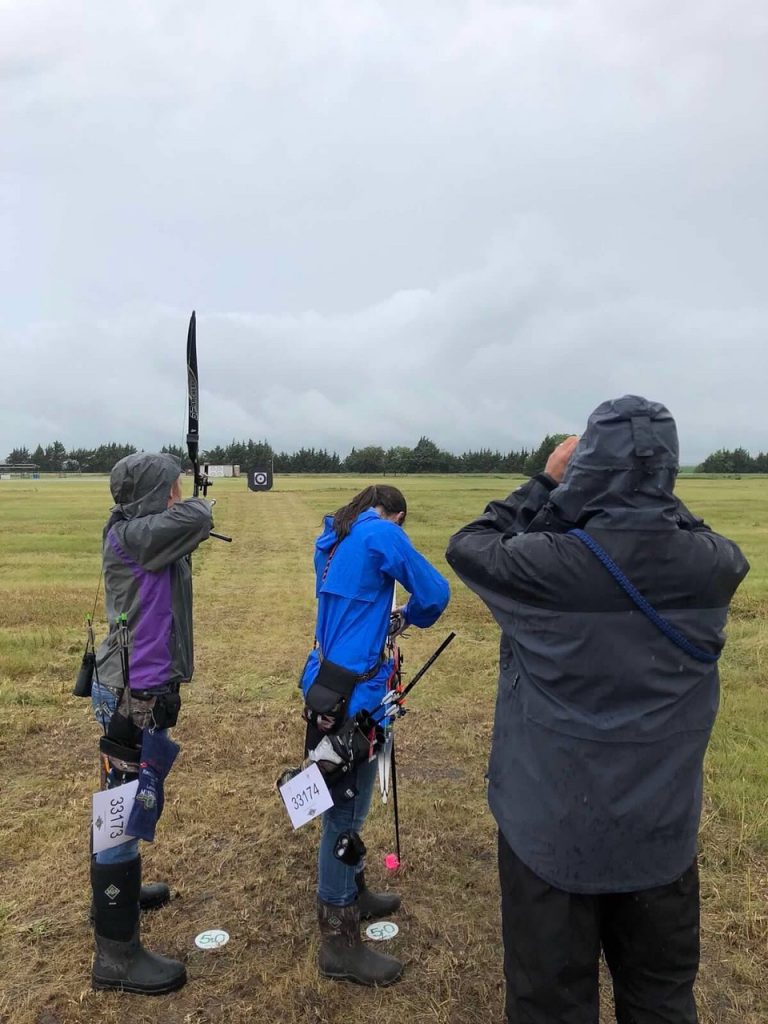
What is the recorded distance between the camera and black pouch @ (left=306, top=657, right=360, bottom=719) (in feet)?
10.5

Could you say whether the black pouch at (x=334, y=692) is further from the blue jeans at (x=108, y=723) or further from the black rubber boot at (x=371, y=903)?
the black rubber boot at (x=371, y=903)

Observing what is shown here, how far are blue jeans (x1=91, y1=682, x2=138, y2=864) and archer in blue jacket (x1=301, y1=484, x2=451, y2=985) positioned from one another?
912mm

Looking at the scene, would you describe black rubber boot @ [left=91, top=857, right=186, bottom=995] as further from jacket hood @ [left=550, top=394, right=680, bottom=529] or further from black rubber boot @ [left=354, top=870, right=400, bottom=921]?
jacket hood @ [left=550, top=394, right=680, bottom=529]

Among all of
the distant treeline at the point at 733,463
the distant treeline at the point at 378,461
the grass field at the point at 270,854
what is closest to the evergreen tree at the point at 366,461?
the distant treeline at the point at 378,461

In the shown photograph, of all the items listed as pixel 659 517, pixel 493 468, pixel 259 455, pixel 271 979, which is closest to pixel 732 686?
pixel 271 979

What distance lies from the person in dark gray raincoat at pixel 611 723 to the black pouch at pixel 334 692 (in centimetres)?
110

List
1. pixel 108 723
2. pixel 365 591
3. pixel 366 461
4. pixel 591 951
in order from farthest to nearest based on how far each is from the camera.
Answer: pixel 366 461, pixel 108 723, pixel 365 591, pixel 591 951

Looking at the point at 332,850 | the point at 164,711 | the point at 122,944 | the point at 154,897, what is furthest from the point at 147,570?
the point at 154,897

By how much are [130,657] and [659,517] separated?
251 centimetres

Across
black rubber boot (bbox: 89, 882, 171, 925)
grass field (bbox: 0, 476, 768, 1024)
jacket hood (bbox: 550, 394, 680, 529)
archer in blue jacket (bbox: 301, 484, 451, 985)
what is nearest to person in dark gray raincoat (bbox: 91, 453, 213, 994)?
grass field (bbox: 0, 476, 768, 1024)

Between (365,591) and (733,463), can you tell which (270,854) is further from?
(733,463)

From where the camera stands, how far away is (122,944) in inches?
130

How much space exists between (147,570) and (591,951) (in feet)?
7.87

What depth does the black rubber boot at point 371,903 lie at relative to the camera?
3.79 m
